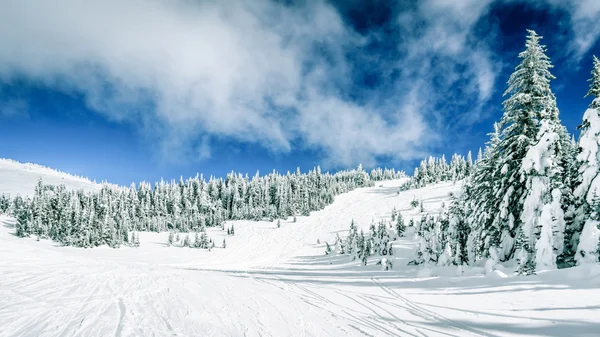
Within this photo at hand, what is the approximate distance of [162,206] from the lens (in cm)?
10050

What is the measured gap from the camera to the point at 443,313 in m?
9.65

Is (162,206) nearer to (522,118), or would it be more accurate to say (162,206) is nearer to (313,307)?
(313,307)

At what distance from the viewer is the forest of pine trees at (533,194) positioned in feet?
41.5

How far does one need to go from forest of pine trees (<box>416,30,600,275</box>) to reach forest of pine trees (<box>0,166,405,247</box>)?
63590mm

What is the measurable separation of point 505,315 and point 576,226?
8.74 m

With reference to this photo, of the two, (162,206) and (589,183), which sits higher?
(162,206)

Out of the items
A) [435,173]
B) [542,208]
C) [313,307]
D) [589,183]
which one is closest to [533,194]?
[542,208]

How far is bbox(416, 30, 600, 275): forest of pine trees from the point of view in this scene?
12.7m

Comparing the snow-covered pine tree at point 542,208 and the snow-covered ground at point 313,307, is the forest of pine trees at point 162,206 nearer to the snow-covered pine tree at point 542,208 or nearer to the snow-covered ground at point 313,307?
the snow-covered ground at point 313,307

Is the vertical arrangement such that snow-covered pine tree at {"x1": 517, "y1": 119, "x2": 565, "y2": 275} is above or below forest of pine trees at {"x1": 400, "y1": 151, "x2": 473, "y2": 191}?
below

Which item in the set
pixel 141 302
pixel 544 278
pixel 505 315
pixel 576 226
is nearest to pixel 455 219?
pixel 576 226

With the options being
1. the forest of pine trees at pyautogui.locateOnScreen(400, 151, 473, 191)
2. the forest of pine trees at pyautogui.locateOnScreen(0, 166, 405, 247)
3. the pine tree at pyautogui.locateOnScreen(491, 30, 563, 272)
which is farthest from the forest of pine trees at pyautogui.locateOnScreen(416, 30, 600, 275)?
the forest of pine trees at pyautogui.locateOnScreen(400, 151, 473, 191)

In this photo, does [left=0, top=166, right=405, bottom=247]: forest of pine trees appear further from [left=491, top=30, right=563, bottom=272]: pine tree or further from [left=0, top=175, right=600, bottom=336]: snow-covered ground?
[left=491, top=30, right=563, bottom=272]: pine tree

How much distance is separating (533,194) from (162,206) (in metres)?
Result: 107
